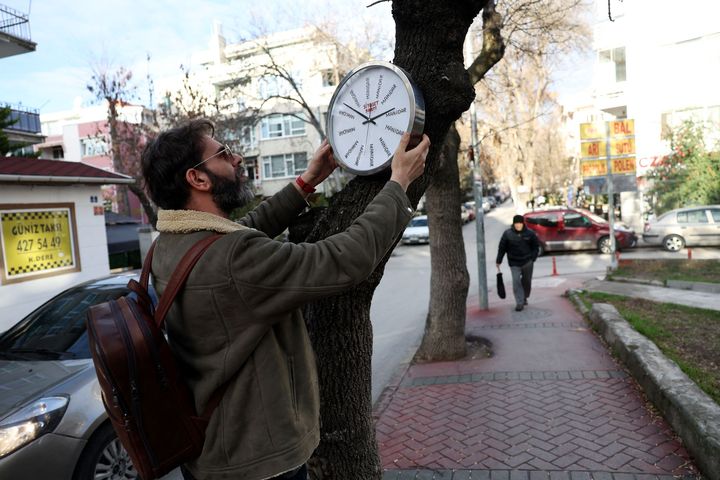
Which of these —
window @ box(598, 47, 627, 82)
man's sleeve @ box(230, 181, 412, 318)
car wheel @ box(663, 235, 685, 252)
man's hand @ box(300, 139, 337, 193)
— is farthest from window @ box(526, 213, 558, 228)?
man's sleeve @ box(230, 181, 412, 318)

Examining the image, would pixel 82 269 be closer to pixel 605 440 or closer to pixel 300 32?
pixel 605 440

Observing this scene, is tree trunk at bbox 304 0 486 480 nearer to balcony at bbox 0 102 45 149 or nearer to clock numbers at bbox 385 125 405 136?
clock numbers at bbox 385 125 405 136

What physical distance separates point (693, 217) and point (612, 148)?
6.83 meters

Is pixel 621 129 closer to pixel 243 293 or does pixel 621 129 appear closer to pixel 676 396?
pixel 676 396

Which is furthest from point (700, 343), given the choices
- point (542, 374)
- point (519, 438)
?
point (519, 438)

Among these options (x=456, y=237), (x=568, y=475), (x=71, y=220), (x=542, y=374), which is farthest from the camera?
(x=71, y=220)

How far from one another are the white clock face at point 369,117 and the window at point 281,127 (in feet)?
125

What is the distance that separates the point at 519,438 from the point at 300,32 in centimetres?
2897

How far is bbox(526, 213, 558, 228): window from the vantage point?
2002 cm

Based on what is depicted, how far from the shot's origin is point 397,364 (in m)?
7.24

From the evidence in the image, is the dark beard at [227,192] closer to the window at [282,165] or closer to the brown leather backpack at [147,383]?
the brown leather backpack at [147,383]

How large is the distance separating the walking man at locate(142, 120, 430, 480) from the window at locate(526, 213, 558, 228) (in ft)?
63.2

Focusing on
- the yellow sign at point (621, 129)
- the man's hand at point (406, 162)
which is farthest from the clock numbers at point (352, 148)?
the yellow sign at point (621, 129)

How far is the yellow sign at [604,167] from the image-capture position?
14.4 meters
